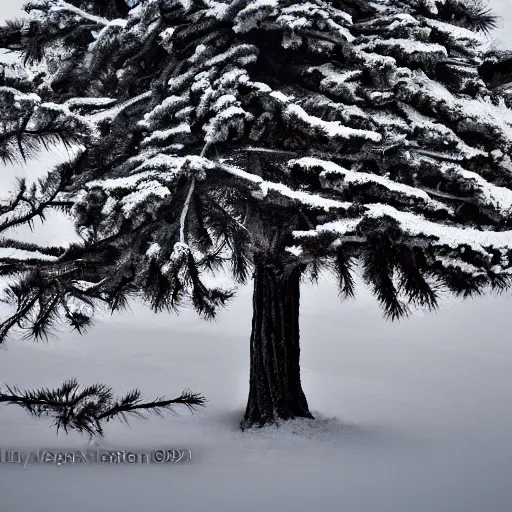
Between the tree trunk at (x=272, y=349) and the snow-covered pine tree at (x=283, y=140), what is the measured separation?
59 cm

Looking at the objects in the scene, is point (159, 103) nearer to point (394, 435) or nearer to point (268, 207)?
point (268, 207)

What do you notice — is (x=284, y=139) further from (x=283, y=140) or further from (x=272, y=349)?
(x=272, y=349)

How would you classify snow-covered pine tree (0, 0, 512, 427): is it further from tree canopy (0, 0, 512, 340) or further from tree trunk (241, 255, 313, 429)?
tree trunk (241, 255, 313, 429)

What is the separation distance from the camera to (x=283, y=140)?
19.4 ft

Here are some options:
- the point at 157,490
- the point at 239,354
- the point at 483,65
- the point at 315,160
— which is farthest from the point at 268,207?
the point at 239,354

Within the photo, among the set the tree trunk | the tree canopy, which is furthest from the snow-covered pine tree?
the tree trunk

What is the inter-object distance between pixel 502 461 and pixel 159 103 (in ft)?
15.6

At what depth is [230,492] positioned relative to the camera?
4.86 m

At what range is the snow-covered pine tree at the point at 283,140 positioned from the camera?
17.5 ft

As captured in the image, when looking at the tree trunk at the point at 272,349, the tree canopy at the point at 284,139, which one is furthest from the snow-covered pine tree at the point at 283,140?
the tree trunk at the point at 272,349

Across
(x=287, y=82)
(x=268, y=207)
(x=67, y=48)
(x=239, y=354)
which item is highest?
(x=67, y=48)

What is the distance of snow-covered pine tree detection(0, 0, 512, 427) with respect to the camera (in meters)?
5.34

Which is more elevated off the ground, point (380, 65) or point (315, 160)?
point (380, 65)

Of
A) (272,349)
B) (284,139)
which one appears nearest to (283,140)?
(284,139)
